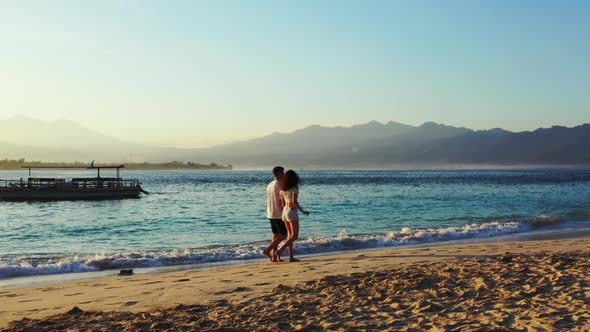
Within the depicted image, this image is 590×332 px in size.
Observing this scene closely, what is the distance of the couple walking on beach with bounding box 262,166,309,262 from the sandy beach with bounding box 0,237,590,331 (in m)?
1.19

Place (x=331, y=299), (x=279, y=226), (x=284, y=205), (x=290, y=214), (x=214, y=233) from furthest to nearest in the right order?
(x=214, y=233)
(x=279, y=226)
(x=284, y=205)
(x=290, y=214)
(x=331, y=299)

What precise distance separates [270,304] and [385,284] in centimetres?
201

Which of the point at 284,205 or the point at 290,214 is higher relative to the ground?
the point at 284,205

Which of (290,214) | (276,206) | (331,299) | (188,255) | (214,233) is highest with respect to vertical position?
(276,206)

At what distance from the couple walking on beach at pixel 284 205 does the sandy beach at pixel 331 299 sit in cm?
119

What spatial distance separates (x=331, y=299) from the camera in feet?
22.8

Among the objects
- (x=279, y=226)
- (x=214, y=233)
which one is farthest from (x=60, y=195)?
(x=279, y=226)

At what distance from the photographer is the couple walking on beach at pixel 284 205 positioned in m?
10.9

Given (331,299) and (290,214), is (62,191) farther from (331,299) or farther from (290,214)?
(331,299)

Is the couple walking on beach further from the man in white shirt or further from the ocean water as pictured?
the ocean water

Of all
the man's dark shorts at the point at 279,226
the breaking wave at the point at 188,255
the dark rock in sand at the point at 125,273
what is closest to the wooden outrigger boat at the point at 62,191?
the breaking wave at the point at 188,255

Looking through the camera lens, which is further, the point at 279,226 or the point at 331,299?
the point at 279,226

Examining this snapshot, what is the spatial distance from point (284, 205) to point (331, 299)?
4.51 meters

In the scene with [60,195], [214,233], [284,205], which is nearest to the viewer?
[284,205]
